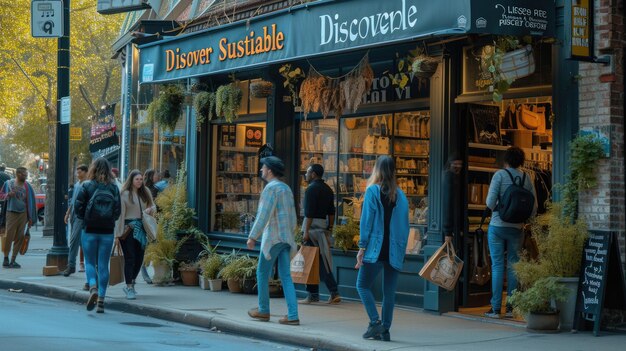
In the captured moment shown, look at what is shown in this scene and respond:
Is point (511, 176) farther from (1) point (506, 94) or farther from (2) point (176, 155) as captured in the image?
(2) point (176, 155)

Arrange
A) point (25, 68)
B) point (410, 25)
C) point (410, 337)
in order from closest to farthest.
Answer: point (410, 337), point (410, 25), point (25, 68)

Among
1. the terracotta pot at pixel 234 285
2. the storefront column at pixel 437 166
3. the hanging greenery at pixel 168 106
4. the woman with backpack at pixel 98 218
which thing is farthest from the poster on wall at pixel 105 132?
the storefront column at pixel 437 166

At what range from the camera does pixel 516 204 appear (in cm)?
1020

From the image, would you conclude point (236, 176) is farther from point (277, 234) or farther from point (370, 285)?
point (370, 285)

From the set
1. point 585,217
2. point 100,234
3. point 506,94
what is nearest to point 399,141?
point 506,94

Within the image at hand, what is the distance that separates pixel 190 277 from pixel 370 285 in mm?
5838

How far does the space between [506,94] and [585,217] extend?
175 centimetres

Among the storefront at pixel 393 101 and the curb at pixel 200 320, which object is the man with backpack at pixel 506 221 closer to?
the storefront at pixel 393 101

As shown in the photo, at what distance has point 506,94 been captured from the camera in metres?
10.5

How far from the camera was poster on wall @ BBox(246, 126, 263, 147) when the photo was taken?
14639mm

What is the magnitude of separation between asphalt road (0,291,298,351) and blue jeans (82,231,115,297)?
413 mm

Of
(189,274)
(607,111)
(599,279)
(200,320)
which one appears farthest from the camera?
(189,274)

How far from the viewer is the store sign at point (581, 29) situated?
918 centimetres

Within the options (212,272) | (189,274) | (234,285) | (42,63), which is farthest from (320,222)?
(42,63)
